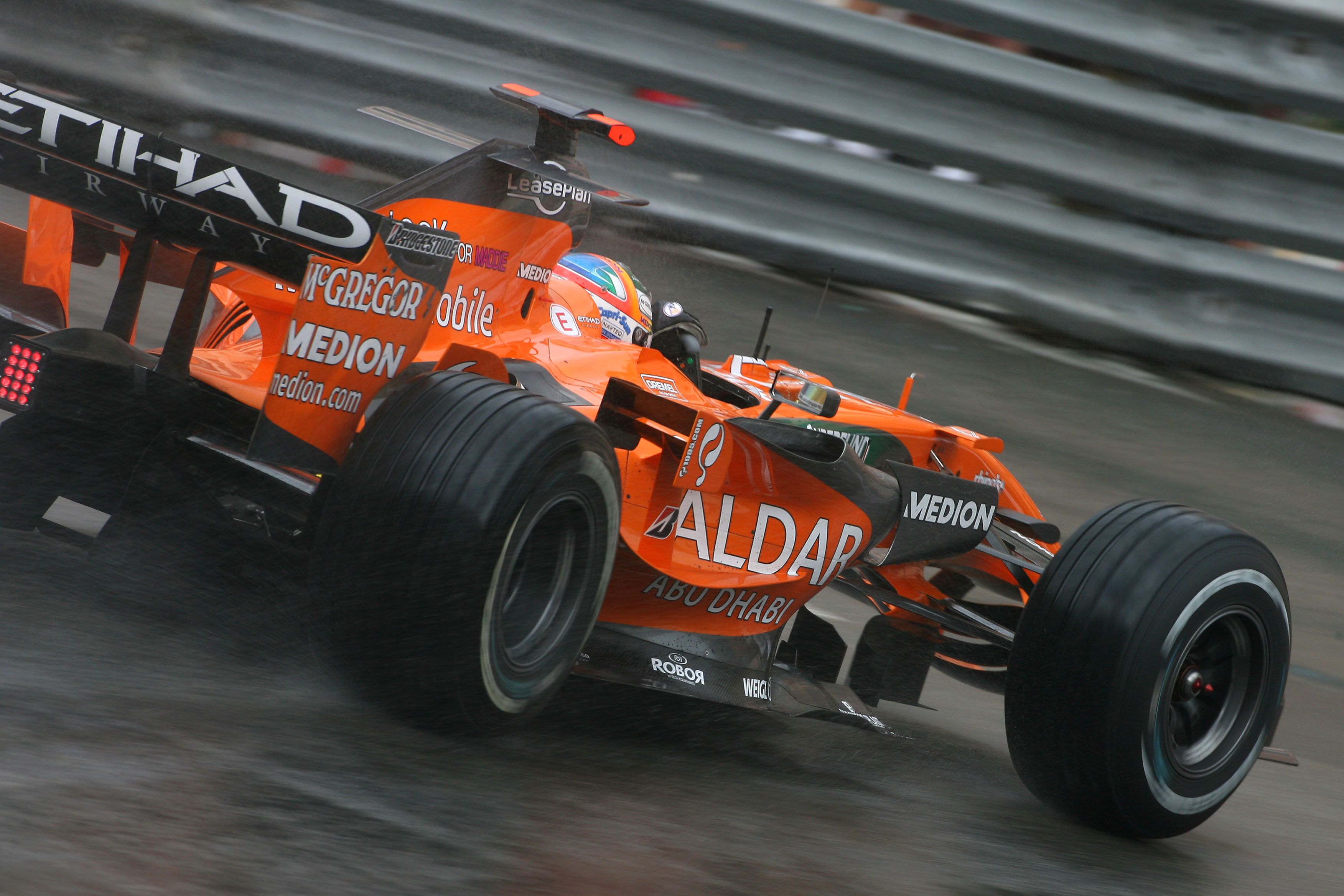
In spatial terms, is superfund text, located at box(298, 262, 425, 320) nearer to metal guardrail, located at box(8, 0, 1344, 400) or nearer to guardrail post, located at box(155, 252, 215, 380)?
guardrail post, located at box(155, 252, 215, 380)

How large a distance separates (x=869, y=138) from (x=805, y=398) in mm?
5263

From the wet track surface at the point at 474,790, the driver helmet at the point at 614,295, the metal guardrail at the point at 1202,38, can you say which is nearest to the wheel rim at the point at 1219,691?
the wet track surface at the point at 474,790

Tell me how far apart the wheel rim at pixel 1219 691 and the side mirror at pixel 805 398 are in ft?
4.15

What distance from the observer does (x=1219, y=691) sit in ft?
13.2

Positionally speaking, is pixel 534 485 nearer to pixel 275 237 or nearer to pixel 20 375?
pixel 275 237

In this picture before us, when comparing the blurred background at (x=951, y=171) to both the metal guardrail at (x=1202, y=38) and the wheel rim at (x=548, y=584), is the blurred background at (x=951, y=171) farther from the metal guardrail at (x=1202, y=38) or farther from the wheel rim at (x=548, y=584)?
the wheel rim at (x=548, y=584)

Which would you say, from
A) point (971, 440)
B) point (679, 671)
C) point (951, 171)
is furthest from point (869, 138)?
point (679, 671)

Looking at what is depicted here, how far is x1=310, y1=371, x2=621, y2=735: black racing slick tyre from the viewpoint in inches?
109

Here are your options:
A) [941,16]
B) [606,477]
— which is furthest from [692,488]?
[941,16]

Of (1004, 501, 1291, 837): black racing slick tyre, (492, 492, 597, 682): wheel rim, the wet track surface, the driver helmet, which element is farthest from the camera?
the driver helmet

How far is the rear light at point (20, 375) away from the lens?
10.3ft

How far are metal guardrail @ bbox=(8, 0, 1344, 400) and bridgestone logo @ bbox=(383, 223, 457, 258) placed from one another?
18.6ft

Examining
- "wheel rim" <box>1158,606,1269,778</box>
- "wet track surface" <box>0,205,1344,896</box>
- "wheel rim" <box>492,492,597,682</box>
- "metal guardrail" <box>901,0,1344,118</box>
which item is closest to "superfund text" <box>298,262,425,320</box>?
"wheel rim" <box>492,492,597,682</box>

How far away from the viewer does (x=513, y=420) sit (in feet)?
9.45
